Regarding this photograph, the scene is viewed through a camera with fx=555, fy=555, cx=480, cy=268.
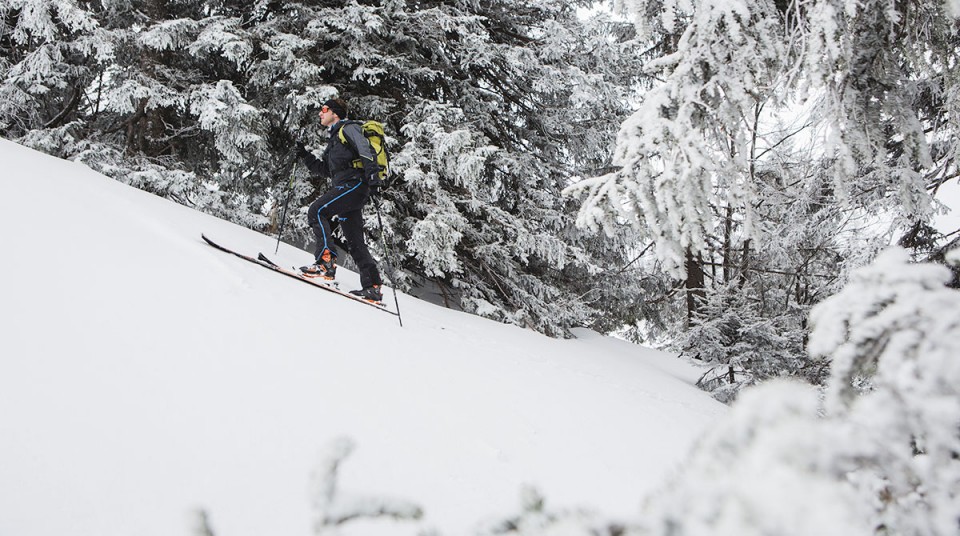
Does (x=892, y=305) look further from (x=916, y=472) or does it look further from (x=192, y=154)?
(x=192, y=154)

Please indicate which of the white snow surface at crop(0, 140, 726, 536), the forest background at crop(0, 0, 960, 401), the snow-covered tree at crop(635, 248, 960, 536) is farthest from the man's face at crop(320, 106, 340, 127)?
the snow-covered tree at crop(635, 248, 960, 536)

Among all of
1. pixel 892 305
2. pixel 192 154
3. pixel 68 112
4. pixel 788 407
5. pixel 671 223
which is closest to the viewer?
pixel 788 407

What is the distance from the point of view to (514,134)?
11.0m

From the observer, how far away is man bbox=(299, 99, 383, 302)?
6059mm

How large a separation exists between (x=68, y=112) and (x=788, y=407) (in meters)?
12.4

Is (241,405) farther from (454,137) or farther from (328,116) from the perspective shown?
(454,137)

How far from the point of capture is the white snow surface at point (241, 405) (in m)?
2.16

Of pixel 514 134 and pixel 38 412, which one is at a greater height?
pixel 514 134

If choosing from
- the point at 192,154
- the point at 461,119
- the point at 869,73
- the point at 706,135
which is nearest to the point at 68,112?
the point at 192,154

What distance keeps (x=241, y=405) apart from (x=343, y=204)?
3616mm

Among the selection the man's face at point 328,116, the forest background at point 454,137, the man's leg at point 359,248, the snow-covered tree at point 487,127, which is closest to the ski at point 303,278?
the man's leg at point 359,248

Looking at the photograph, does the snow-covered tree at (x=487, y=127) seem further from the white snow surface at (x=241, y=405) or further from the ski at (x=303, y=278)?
the white snow surface at (x=241, y=405)

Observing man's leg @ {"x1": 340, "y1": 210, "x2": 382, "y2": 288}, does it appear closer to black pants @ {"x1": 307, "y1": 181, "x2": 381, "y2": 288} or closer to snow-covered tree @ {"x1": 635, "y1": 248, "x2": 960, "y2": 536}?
black pants @ {"x1": 307, "y1": 181, "x2": 381, "y2": 288}

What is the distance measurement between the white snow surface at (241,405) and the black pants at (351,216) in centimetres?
71
